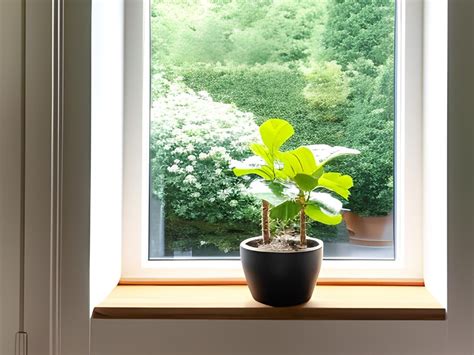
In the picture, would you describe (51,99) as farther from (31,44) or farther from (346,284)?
(346,284)

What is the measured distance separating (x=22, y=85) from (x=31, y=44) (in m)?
0.08

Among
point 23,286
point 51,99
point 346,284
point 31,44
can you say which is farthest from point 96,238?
point 346,284

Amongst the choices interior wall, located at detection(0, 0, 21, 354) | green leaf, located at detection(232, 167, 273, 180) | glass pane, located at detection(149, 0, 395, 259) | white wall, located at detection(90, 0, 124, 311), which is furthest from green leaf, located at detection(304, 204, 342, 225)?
interior wall, located at detection(0, 0, 21, 354)

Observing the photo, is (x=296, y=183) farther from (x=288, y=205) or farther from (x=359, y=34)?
(x=359, y=34)

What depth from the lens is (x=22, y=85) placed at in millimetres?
819

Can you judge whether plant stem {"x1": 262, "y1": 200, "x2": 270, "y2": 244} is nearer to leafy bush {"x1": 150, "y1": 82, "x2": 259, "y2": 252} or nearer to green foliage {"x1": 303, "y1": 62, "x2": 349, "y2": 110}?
leafy bush {"x1": 150, "y1": 82, "x2": 259, "y2": 252}

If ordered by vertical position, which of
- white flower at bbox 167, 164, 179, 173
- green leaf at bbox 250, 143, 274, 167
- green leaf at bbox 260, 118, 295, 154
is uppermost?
green leaf at bbox 260, 118, 295, 154

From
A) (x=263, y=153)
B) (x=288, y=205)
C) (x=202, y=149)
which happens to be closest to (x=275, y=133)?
(x=263, y=153)

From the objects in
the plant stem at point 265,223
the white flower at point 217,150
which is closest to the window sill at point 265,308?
the plant stem at point 265,223

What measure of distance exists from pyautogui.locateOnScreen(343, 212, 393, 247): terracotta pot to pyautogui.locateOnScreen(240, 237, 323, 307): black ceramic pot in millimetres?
219

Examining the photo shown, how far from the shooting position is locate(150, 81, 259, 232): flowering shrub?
1051 mm

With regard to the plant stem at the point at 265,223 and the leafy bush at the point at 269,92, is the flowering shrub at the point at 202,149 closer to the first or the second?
the leafy bush at the point at 269,92

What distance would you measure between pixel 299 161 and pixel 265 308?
32 centimetres

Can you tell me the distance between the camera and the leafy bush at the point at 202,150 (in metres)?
1.05
